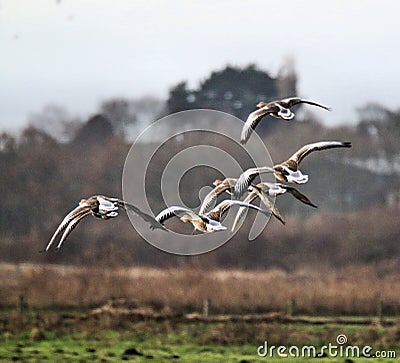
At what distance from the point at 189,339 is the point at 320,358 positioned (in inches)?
30.3

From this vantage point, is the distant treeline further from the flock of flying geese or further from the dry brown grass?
the flock of flying geese

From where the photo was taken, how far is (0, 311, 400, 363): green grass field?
5512 millimetres

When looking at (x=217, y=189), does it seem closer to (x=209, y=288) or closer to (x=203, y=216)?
(x=203, y=216)

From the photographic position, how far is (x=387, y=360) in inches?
214

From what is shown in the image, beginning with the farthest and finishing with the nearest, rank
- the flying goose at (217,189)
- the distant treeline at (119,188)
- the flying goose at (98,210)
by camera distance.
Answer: the distant treeline at (119,188), the flying goose at (217,189), the flying goose at (98,210)

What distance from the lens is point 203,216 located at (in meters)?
2.06

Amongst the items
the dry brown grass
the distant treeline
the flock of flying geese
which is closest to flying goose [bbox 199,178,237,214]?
the flock of flying geese

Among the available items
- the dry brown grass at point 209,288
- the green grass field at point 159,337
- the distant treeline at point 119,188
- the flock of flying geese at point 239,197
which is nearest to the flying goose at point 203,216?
the flock of flying geese at point 239,197

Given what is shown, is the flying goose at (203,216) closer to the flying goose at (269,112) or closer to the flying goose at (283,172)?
the flying goose at (283,172)

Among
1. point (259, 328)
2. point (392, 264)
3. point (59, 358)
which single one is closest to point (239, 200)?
point (59, 358)

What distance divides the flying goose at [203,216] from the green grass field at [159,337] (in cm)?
A: 340

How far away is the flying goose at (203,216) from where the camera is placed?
1978 mm

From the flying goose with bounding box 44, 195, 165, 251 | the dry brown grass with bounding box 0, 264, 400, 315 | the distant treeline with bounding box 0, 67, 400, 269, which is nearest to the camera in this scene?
the flying goose with bounding box 44, 195, 165, 251

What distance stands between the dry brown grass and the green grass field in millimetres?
117
